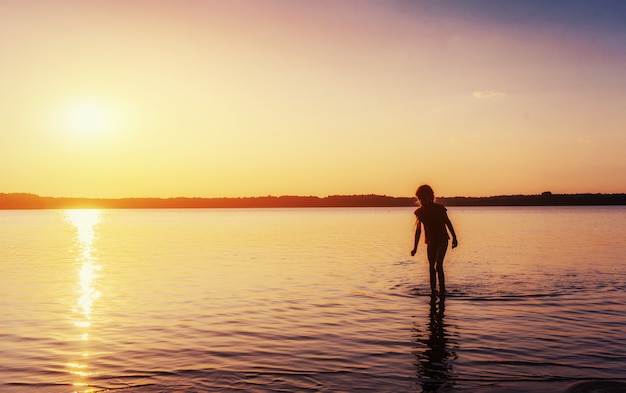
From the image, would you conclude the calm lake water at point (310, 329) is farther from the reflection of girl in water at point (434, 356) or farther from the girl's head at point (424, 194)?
the girl's head at point (424, 194)

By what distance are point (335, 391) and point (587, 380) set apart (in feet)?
11.1

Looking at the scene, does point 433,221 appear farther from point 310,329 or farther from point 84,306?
point 84,306

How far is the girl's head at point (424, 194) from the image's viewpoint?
52.0 feet

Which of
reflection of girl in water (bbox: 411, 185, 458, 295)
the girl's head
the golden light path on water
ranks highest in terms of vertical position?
the girl's head

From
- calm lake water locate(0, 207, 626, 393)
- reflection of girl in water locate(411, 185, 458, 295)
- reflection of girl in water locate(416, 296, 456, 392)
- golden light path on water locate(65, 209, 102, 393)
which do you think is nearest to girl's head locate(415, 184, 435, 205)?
reflection of girl in water locate(411, 185, 458, 295)

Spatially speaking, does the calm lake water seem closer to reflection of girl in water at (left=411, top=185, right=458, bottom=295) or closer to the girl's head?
reflection of girl in water at (left=411, top=185, right=458, bottom=295)

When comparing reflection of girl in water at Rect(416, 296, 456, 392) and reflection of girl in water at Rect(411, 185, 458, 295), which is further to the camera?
reflection of girl in water at Rect(411, 185, 458, 295)

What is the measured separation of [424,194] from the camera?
623 inches

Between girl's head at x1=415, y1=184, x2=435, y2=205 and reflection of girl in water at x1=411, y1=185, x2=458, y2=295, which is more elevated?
girl's head at x1=415, y1=184, x2=435, y2=205

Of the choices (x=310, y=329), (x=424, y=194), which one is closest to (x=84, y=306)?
(x=310, y=329)

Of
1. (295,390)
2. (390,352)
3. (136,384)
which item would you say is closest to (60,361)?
(136,384)

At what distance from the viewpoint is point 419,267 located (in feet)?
85.4

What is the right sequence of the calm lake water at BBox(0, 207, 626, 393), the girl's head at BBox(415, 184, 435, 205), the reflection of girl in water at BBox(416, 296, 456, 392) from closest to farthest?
the reflection of girl in water at BBox(416, 296, 456, 392), the calm lake water at BBox(0, 207, 626, 393), the girl's head at BBox(415, 184, 435, 205)

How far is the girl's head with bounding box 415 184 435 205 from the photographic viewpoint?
52.0ft
